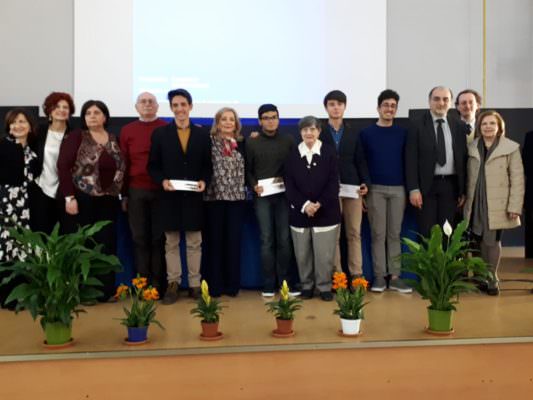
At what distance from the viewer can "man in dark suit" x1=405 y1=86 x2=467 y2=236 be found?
3.95 m

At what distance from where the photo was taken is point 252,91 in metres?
6.04

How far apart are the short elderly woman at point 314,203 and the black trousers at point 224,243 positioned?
0.39 meters

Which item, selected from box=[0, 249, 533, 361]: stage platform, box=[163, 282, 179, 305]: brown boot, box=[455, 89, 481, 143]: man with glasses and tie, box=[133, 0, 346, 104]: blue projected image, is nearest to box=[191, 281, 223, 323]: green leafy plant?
box=[0, 249, 533, 361]: stage platform

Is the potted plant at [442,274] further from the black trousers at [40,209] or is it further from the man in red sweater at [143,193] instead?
the black trousers at [40,209]

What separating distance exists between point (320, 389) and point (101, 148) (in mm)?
2121

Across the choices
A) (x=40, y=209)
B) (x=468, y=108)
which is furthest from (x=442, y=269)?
(x=40, y=209)

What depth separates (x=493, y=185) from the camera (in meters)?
3.94

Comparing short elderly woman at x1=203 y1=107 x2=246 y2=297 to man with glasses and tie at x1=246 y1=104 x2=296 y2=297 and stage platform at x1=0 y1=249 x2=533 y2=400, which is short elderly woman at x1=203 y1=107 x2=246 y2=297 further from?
stage platform at x1=0 y1=249 x2=533 y2=400

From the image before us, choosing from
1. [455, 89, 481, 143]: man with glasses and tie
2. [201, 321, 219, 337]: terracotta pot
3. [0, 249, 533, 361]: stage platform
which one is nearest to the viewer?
[0, 249, 533, 361]: stage platform

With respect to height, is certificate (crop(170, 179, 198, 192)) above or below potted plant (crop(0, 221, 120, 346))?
above

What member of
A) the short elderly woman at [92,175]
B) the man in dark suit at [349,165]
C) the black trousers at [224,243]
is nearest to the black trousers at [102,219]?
the short elderly woman at [92,175]

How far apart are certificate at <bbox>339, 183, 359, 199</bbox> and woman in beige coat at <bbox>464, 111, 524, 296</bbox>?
80 centimetres

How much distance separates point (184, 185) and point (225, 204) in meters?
0.36

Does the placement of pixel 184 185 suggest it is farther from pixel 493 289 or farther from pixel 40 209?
pixel 493 289
